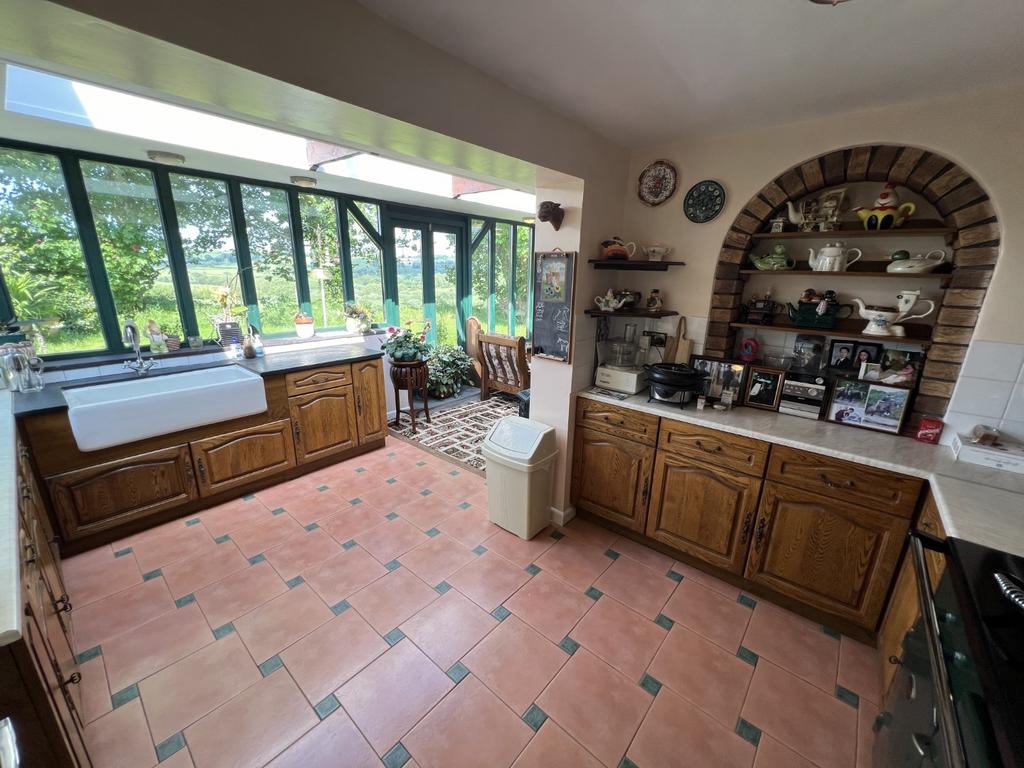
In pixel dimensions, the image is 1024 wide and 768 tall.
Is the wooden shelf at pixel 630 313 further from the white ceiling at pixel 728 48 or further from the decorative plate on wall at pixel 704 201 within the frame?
the white ceiling at pixel 728 48

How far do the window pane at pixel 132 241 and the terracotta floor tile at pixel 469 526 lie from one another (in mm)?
2481

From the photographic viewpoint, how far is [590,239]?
222 cm

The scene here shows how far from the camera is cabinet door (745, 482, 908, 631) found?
64.6 inches

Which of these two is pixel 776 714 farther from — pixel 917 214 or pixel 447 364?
pixel 447 364

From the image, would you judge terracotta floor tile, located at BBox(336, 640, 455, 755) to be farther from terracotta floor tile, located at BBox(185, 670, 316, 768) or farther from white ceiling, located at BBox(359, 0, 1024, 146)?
white ceiling, located at BBox(359, 0, 1024, 146)

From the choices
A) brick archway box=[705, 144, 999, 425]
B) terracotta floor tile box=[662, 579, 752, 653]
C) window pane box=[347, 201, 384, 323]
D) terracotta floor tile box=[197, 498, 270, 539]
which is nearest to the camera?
brick archway box=[705, 144, 999, 425]

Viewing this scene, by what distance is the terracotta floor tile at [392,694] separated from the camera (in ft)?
4.54

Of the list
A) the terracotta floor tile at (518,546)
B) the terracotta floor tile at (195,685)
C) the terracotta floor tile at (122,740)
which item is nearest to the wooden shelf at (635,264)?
the terracotta floor tile at (518,546)

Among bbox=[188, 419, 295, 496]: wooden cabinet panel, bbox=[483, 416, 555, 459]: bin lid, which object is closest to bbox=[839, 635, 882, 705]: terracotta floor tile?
bbox=[483, 416, 555, 459]: bin lid

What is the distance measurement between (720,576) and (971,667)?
1.43m

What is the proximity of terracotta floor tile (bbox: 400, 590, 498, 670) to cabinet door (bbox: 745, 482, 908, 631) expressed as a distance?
53.1 inches

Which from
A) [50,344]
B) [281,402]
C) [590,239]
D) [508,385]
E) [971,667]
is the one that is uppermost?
[590,239]

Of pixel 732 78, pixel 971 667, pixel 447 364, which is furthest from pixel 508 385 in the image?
pixel 971 667

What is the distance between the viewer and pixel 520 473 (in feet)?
7.45
